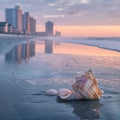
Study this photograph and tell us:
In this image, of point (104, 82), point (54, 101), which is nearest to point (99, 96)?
point (54, 101)

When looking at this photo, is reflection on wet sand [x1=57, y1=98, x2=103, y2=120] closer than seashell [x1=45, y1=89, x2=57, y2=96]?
Yes

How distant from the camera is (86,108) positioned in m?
7.22

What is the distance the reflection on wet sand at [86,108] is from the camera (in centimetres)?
657

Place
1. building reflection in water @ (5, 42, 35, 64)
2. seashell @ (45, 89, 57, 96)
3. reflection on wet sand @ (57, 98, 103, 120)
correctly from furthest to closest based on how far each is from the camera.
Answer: building reflection in water @ (5, 42, 35, 64) → seashell @ (45, 89, 57, 96) → reflection on wet sand @ (57, 98, 103, 120)

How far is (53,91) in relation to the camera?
8.66 metres

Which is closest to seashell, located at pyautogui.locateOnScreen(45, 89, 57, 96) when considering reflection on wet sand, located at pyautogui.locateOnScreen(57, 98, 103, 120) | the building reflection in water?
reflection on wet sand, located at pyautogui.locateOnScreen(57, 98, 103, 120)

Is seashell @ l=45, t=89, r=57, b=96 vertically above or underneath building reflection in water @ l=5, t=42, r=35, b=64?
above

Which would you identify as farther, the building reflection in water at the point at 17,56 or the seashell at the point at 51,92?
the building reflection in water at the point at 17,56

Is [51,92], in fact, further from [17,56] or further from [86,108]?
[17,56]

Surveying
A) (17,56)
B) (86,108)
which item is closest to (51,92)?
(86,108)

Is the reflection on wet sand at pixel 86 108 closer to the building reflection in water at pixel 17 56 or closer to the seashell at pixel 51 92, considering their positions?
the seashell at pixel 51 92

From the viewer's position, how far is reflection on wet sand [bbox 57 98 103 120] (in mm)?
6574

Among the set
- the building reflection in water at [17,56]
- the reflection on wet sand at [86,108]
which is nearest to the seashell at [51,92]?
the reflection on wet sand at [86,108]

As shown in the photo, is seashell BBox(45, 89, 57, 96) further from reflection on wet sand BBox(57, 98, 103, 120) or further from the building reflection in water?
the building reflection in water
